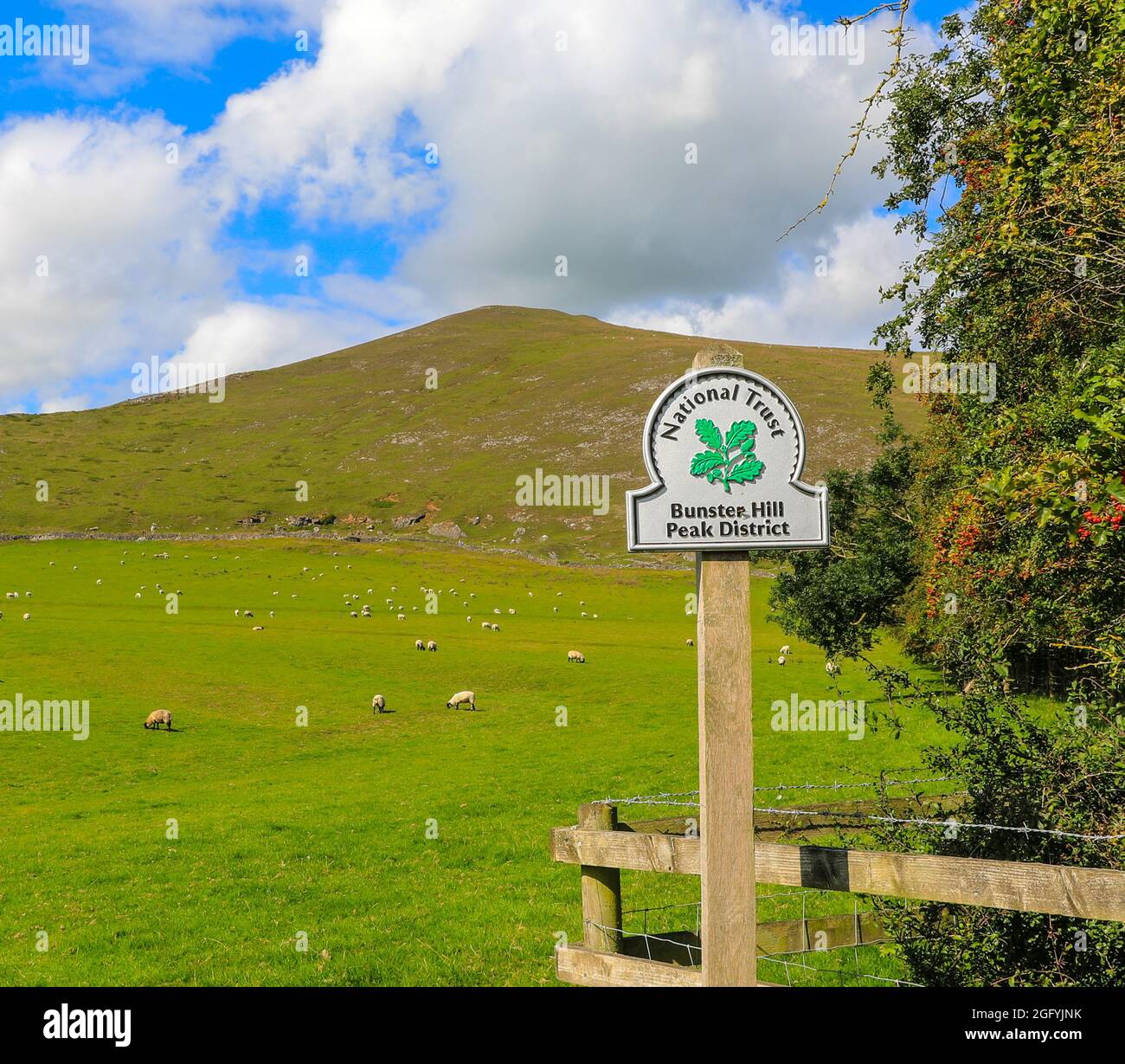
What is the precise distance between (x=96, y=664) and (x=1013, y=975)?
188ft

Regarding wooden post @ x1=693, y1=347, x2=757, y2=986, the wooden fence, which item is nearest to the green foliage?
the wooden fence

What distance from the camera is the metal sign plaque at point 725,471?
6523mm

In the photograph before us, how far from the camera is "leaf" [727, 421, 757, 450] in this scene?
6617 millimetres

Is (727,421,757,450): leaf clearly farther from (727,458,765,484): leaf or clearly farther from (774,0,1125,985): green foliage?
(774,0,1125,985): green foliage

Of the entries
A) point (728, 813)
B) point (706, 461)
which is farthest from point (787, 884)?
point (706, 461)

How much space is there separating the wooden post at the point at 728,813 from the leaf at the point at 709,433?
40.0 inches

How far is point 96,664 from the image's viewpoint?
54344 mm

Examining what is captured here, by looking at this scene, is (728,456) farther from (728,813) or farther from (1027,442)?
(1027,442)

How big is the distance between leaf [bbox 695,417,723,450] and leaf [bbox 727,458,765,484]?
0.73 feet

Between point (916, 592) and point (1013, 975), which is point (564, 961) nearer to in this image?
point (1013, 975)

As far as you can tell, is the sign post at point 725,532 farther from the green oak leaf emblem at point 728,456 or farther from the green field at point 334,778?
the green field at point 334,778

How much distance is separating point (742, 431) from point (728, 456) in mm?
217

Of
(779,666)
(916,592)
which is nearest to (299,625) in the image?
(779,666)

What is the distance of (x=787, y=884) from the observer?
7.06 meters
